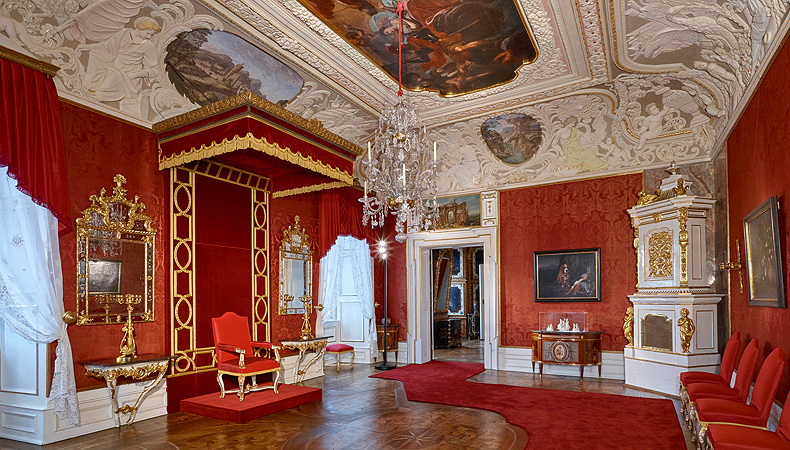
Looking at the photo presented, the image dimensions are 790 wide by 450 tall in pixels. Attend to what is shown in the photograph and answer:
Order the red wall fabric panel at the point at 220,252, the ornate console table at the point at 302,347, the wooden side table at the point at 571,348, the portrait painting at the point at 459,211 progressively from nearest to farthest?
the red wall fabric panel at the point at 220,252 < the ornate console table at the point at 302,347 < the wooden side table at the point at 571,348 < the portrait painting at the point at 459,211

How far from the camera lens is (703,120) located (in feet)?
25.9

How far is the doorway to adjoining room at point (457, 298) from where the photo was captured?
44.2ft

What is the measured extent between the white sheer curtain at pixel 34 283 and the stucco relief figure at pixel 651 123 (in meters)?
8.46

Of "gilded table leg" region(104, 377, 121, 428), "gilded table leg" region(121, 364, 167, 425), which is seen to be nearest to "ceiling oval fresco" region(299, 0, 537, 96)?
"gilded table leg" region(121, 364, 167, 425)

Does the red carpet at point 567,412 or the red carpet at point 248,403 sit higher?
the red carpet at point 248,403

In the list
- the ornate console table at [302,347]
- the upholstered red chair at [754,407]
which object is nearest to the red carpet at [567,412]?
the upholstered red chair at [754,407]

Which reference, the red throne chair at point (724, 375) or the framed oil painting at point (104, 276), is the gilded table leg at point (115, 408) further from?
the red throne chair at point (724, 375)

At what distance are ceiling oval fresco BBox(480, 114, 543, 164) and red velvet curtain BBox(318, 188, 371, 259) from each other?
284 centimetres

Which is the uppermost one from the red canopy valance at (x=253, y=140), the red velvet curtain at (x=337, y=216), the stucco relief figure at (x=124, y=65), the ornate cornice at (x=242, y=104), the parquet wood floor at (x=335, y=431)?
the stucco relief figure at (x=124, y=65)

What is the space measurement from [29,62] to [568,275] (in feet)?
26.9

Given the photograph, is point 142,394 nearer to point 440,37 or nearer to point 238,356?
point 238,356

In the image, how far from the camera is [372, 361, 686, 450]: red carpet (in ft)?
16.1

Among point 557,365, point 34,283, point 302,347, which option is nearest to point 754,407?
point 557,365

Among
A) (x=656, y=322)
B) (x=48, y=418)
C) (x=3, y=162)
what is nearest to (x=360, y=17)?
(x=3, y=162)
